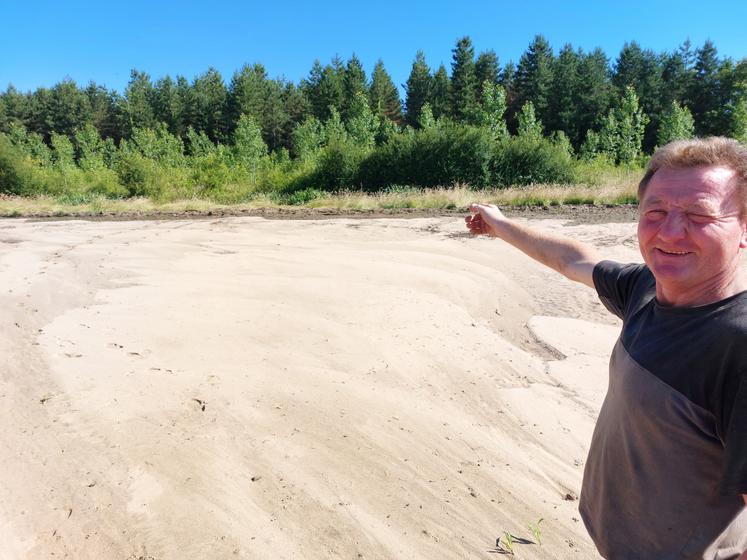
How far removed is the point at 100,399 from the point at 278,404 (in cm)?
131

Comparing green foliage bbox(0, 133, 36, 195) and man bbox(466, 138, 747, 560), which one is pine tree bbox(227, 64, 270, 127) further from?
man bbox(466, 138, 747, 560)

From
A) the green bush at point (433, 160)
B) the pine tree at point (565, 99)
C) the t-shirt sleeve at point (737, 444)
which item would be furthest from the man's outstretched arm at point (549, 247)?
the pine tree at point (565, 99)

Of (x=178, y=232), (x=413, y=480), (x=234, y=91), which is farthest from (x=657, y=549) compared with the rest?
(x=234, y=91)

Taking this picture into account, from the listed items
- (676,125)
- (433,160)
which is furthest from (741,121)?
(433,160)

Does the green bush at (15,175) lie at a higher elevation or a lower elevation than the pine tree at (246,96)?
lower

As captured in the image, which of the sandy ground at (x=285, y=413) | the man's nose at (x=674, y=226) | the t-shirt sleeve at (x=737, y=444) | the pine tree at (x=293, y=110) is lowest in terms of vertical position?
the sandy ground at (x=285, y=413)

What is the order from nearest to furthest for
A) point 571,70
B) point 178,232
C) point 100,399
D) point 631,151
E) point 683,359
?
point 683,359, point 100,399, point 178,232, point 631,151, point 571,70

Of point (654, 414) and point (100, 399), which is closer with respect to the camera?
point (654, 414)

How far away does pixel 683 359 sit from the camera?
54.1 inches

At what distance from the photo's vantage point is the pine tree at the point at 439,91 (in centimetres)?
6575

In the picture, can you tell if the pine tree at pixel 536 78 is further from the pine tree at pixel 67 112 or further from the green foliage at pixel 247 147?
the pine tree at pixel 67 112

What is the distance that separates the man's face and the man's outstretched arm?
2.28ft

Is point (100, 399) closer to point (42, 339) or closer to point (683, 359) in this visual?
point (42, 339)

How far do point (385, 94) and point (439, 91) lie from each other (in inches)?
286
